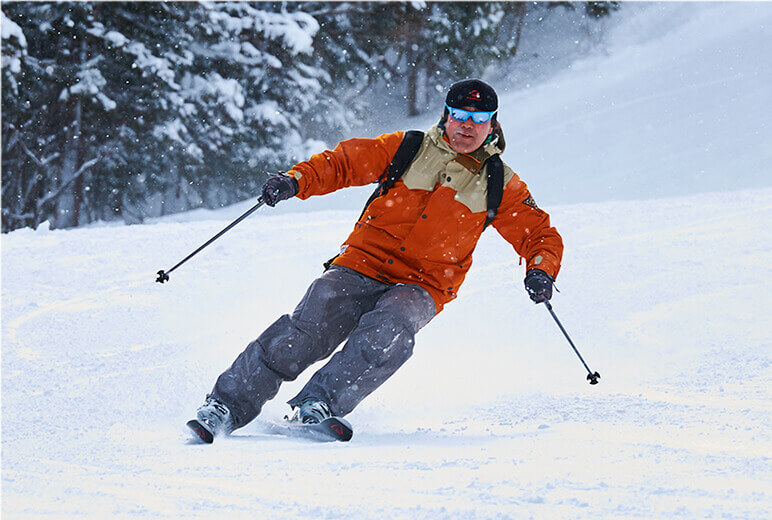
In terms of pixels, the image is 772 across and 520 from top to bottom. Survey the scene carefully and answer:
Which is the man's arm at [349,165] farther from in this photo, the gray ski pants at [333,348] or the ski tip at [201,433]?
the ski tip at [201,433]

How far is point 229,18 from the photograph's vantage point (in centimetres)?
1478

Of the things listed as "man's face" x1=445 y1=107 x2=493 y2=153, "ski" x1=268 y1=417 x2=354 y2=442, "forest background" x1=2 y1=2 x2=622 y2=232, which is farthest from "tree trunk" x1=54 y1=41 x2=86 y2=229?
"ski" x1=268 y1=417 x2=354 y2=442

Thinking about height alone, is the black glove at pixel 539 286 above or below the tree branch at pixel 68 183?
above

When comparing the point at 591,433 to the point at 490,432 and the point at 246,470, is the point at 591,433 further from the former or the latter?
the point at 246,470

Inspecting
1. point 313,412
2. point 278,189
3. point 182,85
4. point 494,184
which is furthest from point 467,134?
point 182,85

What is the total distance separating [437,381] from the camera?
4.23m

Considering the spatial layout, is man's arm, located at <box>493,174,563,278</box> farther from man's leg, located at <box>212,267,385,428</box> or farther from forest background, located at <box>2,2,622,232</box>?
forest background, located at <box>2,2,622,232</box>

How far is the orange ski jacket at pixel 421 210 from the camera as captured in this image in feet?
11.3

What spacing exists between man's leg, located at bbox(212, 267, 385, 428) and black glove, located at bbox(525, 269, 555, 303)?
0.66 meters

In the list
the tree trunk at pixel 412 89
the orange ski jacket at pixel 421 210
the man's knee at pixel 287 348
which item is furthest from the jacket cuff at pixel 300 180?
the tree trunk at pixel 412 89

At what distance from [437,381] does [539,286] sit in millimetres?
1070

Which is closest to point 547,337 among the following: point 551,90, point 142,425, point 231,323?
point 231,323

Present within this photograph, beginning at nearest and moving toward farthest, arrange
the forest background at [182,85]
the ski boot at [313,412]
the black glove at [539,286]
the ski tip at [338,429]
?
the ski tip at [338,429]
the ski boot at [313,412]
the black glove at [539,286]
the forest background at [182,85]

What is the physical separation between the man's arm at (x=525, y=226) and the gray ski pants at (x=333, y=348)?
0.53 metres
